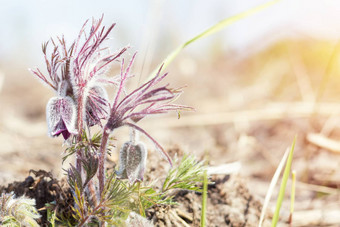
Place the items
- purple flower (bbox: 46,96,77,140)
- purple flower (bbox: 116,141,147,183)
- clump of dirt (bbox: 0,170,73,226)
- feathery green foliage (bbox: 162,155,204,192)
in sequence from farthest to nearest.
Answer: clump of dirt (bbox: 0,170,73,226)
feathery green foliage (bbox: 162,155,204,192)
purple flower (bbox: 116,141,147,183)
purple flower (bbox: 46,96,77,140)

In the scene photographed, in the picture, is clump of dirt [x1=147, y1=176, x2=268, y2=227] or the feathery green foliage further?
clump of dirt [x1=147, y1=176, x2=268, y2=227]

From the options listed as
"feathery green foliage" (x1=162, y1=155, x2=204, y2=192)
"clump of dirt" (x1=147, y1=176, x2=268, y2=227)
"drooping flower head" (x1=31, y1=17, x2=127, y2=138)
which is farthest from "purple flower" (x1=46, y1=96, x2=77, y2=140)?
"clump of dirt" (x1=147, y1=176, x2=268, y2=227)

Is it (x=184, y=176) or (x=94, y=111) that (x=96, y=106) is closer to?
(x=94, y=111)

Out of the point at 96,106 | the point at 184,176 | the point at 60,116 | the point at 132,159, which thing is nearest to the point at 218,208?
the point at 184,176

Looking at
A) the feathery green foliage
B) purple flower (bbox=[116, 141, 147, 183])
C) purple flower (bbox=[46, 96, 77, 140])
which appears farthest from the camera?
the feathery green foliage

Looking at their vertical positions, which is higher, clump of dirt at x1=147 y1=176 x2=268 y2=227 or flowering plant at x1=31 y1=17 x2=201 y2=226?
flowering plant at x1=31 y1=17 x2=201 y2=226

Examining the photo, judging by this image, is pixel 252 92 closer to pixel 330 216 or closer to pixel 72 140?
pixel 330 216

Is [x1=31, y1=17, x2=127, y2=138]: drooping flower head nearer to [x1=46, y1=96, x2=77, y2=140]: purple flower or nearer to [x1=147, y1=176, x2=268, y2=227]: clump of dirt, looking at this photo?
[x1=46, y1=96, x2=77, y2=140]: purple flower
